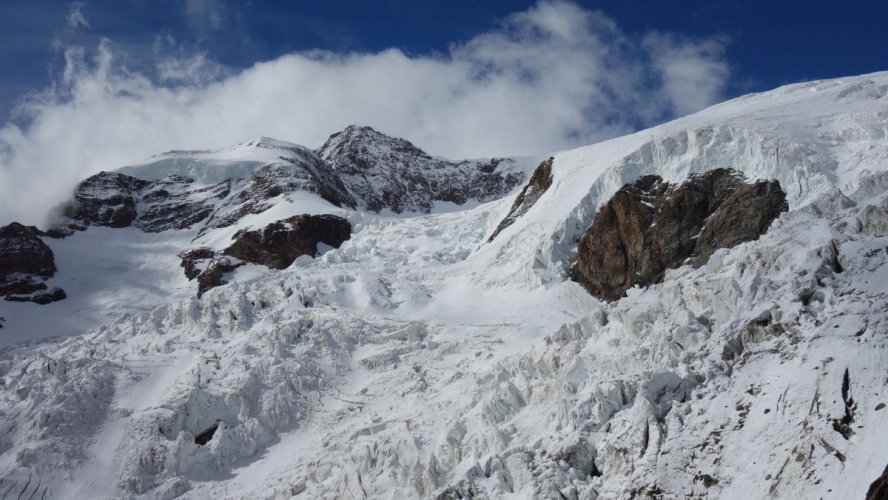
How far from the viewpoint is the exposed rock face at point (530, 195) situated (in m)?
84.2

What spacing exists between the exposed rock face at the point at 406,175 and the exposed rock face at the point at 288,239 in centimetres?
4036

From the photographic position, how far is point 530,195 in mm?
86688

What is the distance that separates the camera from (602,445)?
32719 millimetres

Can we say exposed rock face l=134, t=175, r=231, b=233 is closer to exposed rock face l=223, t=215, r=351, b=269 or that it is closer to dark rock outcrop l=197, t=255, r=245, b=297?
exposed rock face l=223, t=215, r=351, b=269

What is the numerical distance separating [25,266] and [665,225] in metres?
82.9

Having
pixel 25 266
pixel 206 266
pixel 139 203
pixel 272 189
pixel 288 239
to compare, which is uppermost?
pixel 139 203

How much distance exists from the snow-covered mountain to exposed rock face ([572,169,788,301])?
200mm

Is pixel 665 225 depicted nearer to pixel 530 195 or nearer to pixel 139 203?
pixel 530 195

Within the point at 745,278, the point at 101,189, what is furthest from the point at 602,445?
the point at 101,189

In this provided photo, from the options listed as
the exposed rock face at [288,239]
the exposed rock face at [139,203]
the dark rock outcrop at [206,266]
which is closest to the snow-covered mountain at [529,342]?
the exposed rock face at [288,239]

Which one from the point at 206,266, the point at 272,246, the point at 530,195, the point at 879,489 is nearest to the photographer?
the point at 879,489

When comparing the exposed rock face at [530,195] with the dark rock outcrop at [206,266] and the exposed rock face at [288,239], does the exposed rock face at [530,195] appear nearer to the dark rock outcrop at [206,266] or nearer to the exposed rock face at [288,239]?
the exposed rock face at [288,239]

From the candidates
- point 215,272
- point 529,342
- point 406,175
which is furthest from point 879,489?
point 406,175

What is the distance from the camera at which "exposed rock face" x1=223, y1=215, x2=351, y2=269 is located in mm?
101250
